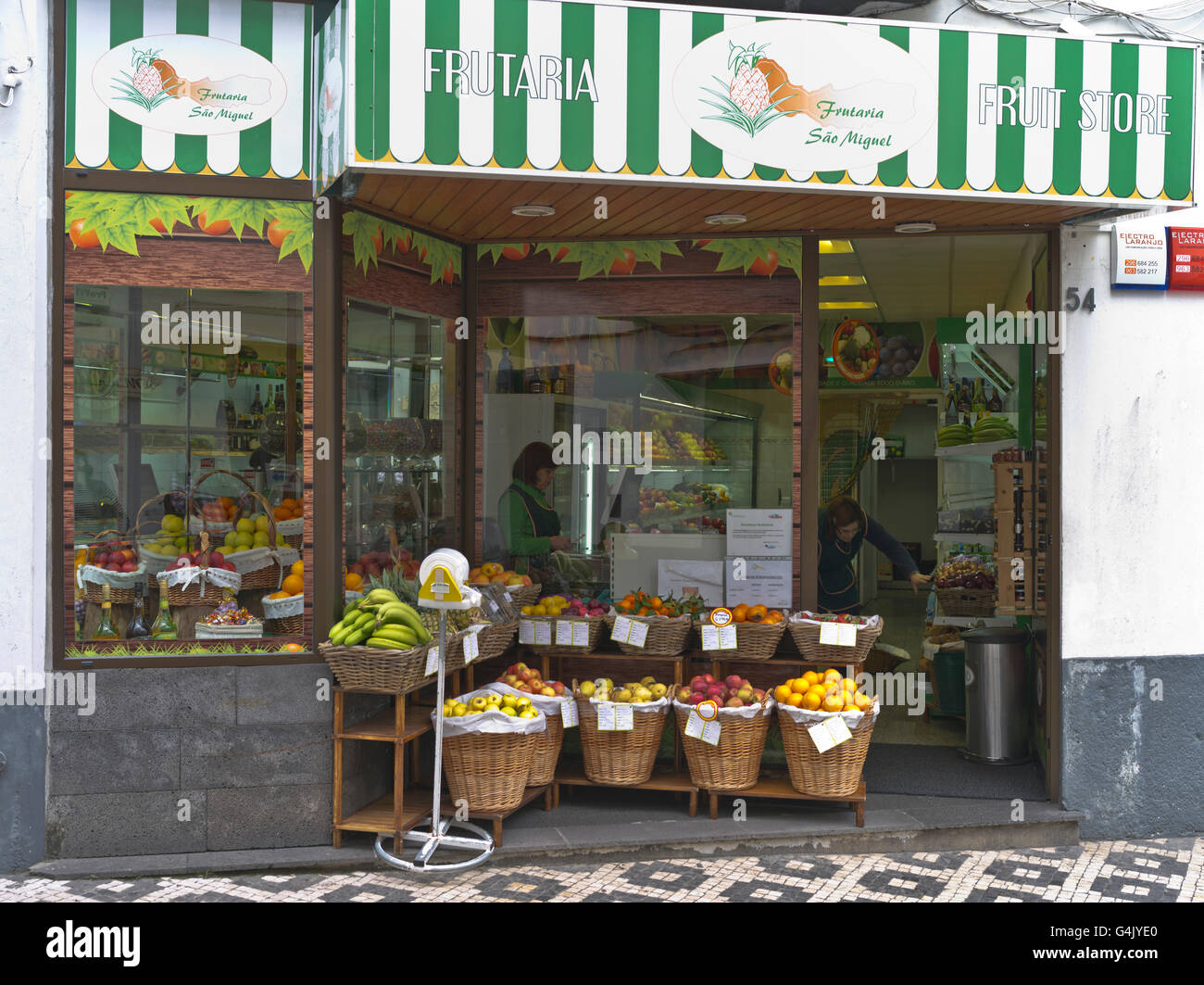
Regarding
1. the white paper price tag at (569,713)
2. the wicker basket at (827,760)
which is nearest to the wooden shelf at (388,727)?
the white paper price tag at (569,713)

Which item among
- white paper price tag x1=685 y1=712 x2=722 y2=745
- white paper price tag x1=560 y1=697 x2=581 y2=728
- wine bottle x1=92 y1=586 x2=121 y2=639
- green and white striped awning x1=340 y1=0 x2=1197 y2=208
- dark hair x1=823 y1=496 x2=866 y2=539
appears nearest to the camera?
green and white striped awning x1=340 y1=0 x2=1197 y2=208

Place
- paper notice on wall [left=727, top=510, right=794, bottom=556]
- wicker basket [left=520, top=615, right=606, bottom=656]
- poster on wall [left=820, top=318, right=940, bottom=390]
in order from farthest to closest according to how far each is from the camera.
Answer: poster on wall [left=820, top=318, right=940, bottom=390] < paper notice on wall [left=727, top=510, right=794, bottom=556] < wicker basket [left=520, top=615, right=606, bottom=656]

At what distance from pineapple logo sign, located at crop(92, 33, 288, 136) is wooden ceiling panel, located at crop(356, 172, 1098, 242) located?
0.66 meters

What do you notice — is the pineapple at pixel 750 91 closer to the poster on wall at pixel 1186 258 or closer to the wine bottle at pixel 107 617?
the poster on wall at pixel 1186 258

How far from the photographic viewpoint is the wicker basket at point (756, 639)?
588 cm

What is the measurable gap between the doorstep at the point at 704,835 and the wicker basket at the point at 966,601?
2469 millimetres

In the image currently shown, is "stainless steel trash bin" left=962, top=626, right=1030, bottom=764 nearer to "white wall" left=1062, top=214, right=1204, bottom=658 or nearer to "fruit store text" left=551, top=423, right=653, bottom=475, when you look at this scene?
"white wall" left=1062, top=214, right=1204, bottom=658

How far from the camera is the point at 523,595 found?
6348 millimetres

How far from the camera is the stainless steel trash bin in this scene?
6.58 m

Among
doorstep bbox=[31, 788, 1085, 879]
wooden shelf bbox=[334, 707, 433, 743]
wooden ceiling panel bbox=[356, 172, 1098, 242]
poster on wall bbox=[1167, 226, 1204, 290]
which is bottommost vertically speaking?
doorstep bbox=[31, 788, 1085, 879]

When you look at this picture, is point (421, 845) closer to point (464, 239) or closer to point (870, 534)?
point (464, 239)

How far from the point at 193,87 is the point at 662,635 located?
3.60 metres

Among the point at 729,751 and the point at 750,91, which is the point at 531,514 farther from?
the point at 750,91

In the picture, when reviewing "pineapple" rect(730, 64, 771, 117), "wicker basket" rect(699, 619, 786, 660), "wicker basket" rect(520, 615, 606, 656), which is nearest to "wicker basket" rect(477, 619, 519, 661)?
"wicker basket" rect(520, 615, 606, 656)
